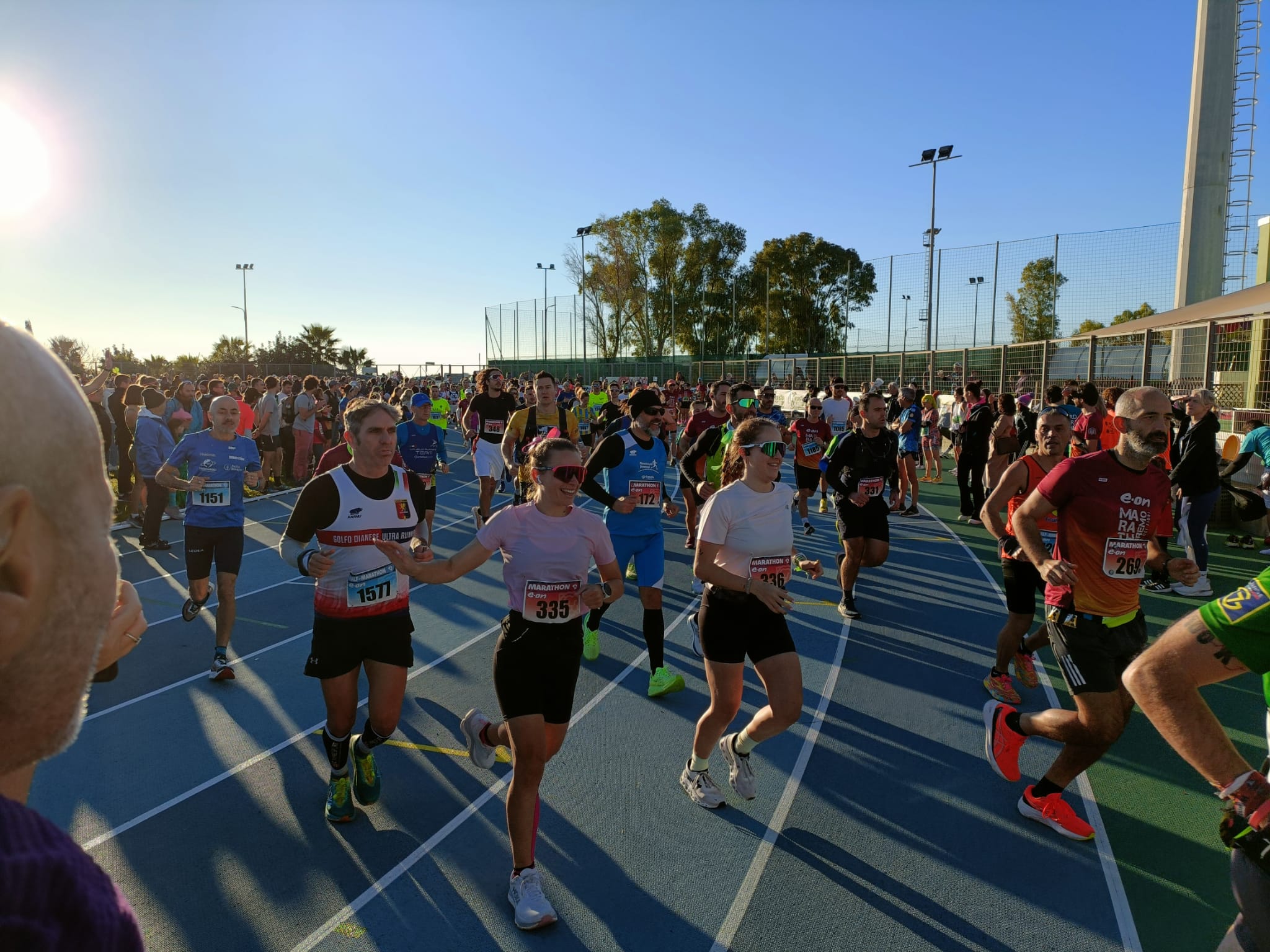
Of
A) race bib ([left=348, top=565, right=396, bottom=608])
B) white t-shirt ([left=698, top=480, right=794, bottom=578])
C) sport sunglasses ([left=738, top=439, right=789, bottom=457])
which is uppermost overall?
sport sunglasses ([left=738, top=439, right=789, bottom=457])

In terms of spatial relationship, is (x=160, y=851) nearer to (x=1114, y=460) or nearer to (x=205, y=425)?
(x=1114, y=460)

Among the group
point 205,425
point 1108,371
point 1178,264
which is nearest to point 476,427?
point 205,425

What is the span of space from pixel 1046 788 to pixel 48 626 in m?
4.97

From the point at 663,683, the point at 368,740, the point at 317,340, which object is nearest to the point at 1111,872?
the point at 663,683

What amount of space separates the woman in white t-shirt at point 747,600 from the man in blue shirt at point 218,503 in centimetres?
434

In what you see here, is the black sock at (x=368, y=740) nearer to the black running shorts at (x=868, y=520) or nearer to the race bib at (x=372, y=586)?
the race bib at (x=372, y=586)

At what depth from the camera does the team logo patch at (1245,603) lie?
1.92m

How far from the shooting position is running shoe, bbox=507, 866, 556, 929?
3471mm

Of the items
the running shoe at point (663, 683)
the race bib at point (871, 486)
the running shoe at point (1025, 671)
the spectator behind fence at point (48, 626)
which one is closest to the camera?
the spectator behind fence at point (48, 626)

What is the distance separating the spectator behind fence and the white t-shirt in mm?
3695

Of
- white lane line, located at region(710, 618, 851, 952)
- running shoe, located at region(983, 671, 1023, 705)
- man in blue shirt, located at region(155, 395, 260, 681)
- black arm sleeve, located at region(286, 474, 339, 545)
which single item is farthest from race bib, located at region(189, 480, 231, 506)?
running shoe, located at region(983, 671, 1023, 705)

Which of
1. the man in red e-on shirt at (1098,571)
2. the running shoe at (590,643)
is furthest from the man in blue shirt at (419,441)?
the man in red e-on shirt at (1098,571)

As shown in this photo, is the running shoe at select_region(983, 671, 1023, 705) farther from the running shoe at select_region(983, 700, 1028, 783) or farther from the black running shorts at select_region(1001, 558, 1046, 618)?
the running shoe at select_region(983, 700, 1028, 783)

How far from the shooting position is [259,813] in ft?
14.8
